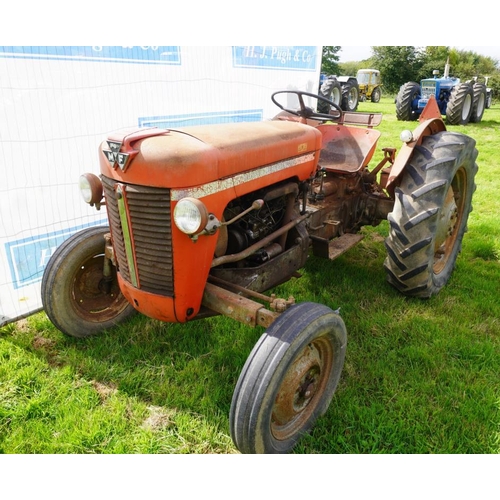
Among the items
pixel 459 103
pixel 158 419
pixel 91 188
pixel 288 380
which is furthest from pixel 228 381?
pixel 459 103

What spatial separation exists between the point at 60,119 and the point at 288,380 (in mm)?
2669

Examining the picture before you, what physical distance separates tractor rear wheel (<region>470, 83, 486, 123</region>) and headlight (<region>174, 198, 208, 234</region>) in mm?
13696

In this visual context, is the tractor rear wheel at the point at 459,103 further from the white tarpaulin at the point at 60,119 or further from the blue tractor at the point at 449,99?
the white tarpaulin at the point at 60,119

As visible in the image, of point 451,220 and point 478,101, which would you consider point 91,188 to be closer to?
point 451,220

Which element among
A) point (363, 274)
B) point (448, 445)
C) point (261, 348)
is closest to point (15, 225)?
point (261, 348)

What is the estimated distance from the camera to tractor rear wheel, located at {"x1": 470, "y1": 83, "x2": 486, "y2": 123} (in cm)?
1298

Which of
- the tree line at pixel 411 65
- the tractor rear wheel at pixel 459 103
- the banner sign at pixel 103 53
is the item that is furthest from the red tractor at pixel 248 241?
the tree line at pixel 411 65

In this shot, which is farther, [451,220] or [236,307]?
[451,220]

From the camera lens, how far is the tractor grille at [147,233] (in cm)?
200

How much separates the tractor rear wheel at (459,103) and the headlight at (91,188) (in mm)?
12436

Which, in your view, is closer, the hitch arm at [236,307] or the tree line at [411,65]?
the hitch arm at [236,307]

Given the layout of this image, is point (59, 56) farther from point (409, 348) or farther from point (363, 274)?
point (409, 348)

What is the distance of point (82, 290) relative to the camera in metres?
2.95

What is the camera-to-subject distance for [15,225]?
3.23m
